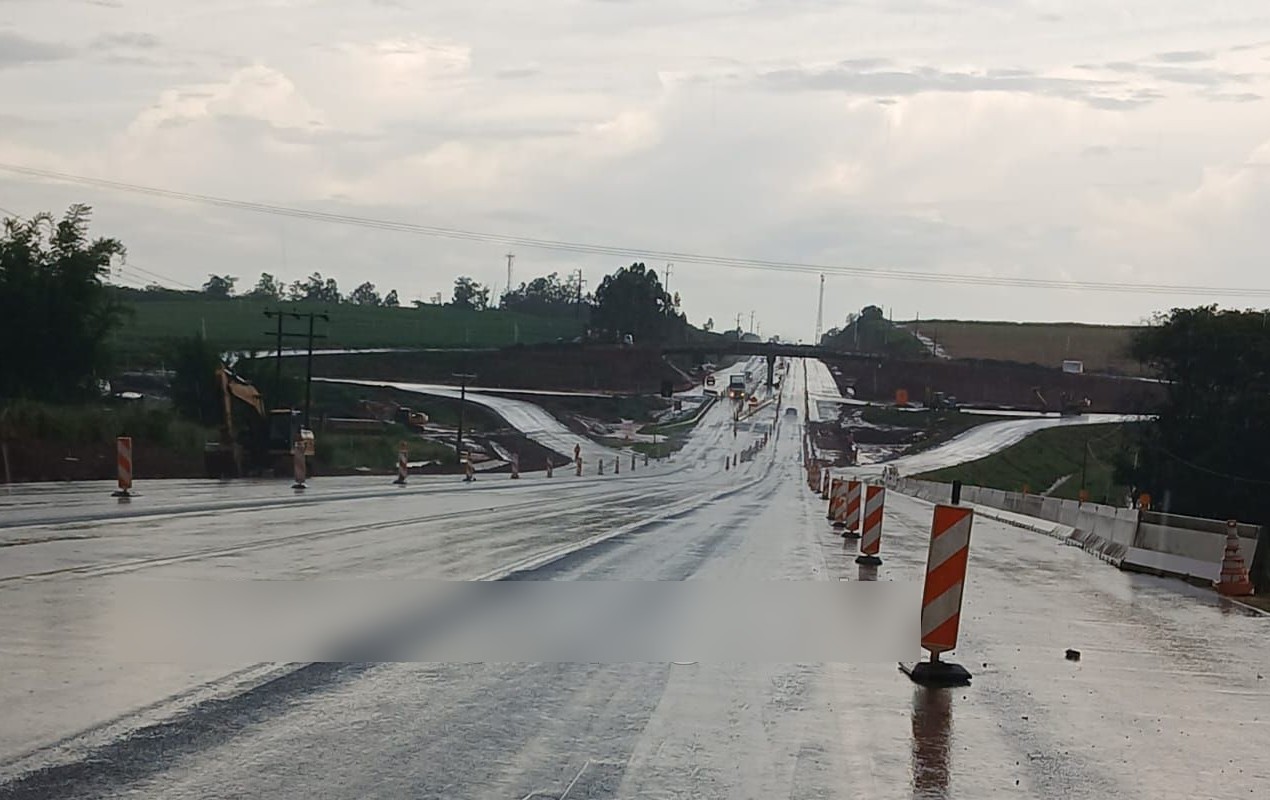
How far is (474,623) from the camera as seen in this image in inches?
527

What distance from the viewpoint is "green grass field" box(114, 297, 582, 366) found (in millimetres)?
130250

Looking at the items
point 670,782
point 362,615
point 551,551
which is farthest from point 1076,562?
point 670,782

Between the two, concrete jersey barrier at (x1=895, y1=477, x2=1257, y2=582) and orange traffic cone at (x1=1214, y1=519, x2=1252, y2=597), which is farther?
concrete jersey barrier at (x1=895, y1=477, x2=1257, y2=582)

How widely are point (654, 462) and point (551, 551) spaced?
9416 centimetres

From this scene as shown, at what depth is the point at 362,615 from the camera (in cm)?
1327

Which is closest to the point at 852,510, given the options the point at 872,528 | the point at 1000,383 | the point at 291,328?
the point at 872,528

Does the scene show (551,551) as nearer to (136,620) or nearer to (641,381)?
(136,620)

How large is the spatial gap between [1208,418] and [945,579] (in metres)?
63.4

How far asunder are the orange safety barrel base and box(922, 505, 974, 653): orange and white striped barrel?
23cm

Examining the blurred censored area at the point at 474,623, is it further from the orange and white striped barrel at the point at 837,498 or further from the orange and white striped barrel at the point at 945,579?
the orange and white striped barrel at the point at 837,498

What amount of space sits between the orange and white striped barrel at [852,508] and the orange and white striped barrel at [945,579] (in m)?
18.5

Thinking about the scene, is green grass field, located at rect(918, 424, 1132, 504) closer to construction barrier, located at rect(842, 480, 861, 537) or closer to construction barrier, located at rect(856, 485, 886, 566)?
construction barrier, located at rect(842, 480, 861, 537)

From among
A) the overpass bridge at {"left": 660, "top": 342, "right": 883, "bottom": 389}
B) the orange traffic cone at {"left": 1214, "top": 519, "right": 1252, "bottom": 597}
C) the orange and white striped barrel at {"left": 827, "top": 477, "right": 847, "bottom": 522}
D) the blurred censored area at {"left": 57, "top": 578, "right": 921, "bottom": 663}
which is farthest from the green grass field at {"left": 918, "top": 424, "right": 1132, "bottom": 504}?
the blurred censored area at {"left": 57, "top": 578, "right": 921, "bottom": 663}

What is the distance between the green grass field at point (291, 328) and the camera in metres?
130
